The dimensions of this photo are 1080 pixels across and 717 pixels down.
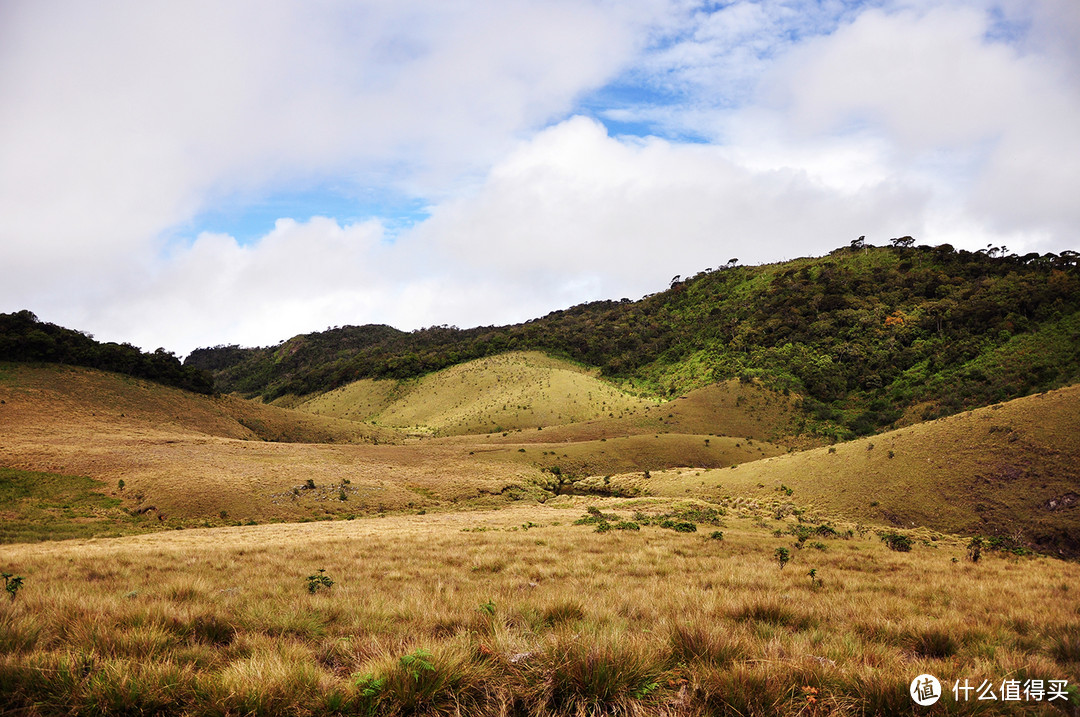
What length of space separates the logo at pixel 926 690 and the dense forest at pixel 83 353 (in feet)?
226

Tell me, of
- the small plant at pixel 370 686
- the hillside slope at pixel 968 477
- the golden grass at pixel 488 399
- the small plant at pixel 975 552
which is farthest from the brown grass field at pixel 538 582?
the golden grass at pixel 488 399

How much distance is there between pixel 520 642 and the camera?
376cm

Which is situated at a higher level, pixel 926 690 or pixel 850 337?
pixel 850 337

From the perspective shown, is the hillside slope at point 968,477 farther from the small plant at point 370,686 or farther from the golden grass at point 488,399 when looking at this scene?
the golden grass at point 488,399

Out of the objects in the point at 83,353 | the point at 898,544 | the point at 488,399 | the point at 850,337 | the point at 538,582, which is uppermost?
the point at 850,337

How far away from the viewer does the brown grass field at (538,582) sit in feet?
10.0

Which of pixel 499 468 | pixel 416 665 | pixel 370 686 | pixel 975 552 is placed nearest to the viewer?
pixel 370 686

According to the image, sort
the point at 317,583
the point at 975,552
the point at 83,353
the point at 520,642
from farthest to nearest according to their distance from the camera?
the point at 83,353
the point at 975,552
the point at 317,583
the point at 520,642

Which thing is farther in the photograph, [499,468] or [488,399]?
[488,399]

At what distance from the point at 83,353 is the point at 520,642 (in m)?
68.6

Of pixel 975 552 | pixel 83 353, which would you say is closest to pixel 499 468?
pixel 975 552

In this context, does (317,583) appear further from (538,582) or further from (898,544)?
(898,544)

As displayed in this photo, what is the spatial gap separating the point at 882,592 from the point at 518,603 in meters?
6.80

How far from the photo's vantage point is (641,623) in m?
4.88
